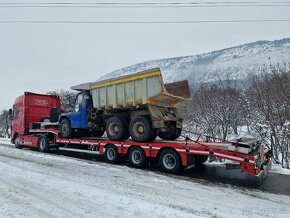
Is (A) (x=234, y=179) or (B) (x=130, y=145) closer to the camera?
(A) (x=234, y=179)

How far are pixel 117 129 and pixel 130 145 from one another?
104 cm

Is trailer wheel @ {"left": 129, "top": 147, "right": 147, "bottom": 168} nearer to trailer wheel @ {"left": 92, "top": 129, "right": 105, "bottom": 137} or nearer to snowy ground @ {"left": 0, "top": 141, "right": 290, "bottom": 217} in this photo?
snowy ground @ {"left": 0, "top": 141, "right": 290, "bottom": 217}

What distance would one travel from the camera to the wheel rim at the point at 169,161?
341 inches

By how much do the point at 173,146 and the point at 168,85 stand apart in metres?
2.69

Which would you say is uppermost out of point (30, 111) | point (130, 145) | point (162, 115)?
point (30, 111)

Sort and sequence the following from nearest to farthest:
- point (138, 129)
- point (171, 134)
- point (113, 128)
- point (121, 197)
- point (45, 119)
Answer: point (121, 197) < point (138, 129) < point (113, 128) < point (171, 134) < point (45, 119)

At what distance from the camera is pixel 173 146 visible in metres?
8.56

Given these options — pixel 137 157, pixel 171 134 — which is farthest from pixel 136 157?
pixel 171 134

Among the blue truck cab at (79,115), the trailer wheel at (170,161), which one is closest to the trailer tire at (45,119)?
the blue truck cab at (79,115)

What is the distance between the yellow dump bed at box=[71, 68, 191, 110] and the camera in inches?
365

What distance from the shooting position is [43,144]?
545 inches

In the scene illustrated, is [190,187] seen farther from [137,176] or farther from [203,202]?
[137,176]

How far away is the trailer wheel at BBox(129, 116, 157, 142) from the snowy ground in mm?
1385

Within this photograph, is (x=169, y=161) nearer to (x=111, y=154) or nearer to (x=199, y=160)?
(x=199, y=160)
